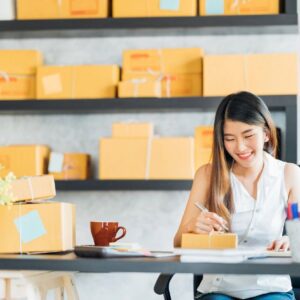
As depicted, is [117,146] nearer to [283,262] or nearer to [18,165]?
[18,165]

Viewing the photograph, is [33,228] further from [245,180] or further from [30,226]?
[245,180]

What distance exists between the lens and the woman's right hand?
6.63ft

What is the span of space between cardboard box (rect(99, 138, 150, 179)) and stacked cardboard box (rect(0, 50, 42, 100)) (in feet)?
1.68

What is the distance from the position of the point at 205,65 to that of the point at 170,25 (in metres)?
0.28

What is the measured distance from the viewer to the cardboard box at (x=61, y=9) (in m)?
3.63

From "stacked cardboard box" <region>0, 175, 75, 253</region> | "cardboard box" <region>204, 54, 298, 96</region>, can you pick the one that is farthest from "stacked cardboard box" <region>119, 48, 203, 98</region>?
"stacked cardboard box" <region>0, 175, 75, 253</region>

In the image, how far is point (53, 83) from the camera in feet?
11.8

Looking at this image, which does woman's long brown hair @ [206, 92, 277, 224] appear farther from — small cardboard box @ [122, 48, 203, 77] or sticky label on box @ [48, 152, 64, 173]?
sticky label on box @ [48, 152, 64, 173]

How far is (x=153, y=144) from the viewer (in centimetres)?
347

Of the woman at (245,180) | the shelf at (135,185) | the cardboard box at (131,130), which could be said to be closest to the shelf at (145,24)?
the cardboard box at (131,130)

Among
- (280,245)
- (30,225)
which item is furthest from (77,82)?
(280,245)

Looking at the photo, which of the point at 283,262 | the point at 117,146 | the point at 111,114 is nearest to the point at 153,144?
the point at 117,146

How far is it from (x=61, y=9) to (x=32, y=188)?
5.62ft

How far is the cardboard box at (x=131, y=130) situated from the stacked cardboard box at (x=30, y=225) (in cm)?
139
